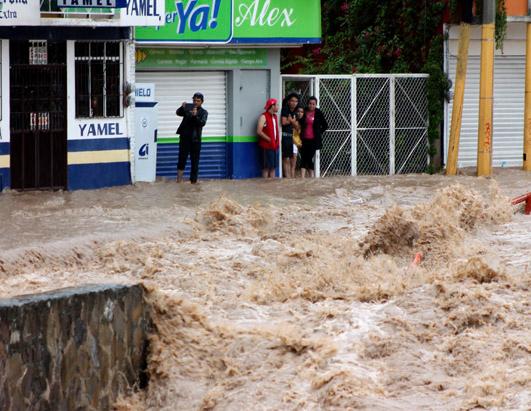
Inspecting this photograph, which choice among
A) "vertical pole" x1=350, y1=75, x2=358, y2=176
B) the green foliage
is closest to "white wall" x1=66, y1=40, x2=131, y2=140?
"vertical pole" x1=350, y1=75, x2=358, y2=176

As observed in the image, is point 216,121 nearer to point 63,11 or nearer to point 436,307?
point 63,11

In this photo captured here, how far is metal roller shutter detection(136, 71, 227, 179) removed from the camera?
24.2 metres

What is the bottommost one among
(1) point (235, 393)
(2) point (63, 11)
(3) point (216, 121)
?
(1) point (235, 393)

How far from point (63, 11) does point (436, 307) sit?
983cm

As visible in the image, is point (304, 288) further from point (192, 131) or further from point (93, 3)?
point (192, 131)

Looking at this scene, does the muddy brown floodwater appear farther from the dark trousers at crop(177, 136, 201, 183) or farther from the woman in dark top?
the woman in dark top

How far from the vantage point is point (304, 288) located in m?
13.8

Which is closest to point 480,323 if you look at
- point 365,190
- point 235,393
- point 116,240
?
point 235,393

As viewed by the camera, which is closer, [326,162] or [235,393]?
[235,393]

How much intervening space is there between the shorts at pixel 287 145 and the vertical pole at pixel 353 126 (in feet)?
5.30

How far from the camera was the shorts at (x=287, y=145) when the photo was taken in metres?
24.7

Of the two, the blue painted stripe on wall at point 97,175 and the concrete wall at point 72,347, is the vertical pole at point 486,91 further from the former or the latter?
the concrete wall at point 72,347

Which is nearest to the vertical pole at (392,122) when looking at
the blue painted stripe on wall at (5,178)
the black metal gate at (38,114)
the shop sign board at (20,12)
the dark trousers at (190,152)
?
the dark trousers at (190,152)

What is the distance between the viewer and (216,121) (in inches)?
977
